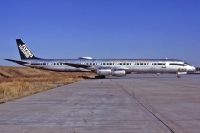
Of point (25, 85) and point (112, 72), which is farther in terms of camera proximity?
point (112, 72)

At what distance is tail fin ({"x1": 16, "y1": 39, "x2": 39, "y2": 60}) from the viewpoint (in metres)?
73.4

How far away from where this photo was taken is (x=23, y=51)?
244ft

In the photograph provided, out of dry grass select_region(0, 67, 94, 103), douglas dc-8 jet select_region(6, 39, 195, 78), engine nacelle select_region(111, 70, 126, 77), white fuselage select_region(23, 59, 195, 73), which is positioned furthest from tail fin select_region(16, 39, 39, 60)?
engine nacelle select_region(111, 70, 126, 77)

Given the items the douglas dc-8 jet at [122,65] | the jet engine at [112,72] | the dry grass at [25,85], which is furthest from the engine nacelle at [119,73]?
the dry grass at [25,85]

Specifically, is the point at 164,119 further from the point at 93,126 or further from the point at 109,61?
the point at 109,61

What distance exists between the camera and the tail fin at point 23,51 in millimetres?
73438

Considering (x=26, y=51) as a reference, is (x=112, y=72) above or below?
below

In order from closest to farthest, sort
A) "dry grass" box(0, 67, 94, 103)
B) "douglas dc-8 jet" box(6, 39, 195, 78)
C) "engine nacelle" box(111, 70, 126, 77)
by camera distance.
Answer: "dry grass" box(0, 67, 94, 103), "engine nacelle" box(111, 70, 126, 77), "douglas dc-8 jet" box(6, 39, 195, 78)

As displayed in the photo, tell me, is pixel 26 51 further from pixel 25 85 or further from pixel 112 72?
pixel 25 85

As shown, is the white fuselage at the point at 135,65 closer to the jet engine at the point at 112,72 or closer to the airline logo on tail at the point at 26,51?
Answer: the jet engine at the point at 112,72

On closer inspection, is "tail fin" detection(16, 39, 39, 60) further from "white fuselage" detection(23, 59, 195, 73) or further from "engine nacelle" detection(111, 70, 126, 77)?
"engine nacelle" detection(111, 70, 126, 77)

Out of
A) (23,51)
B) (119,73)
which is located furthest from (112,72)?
(23,51)

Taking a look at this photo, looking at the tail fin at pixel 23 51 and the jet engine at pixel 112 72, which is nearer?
the jet engine at pixel 112 72

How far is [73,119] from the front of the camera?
12031mm
